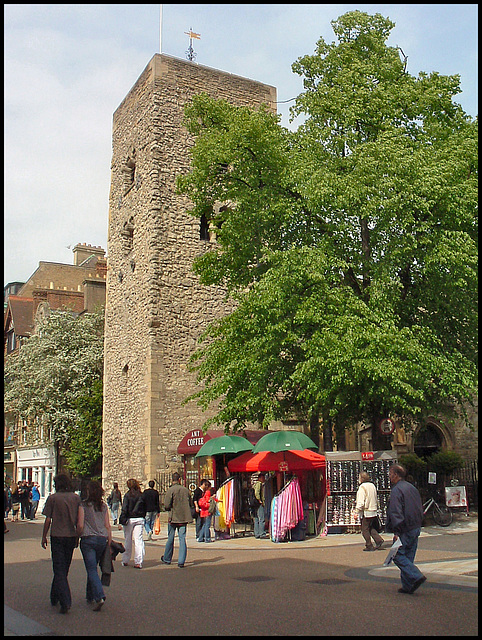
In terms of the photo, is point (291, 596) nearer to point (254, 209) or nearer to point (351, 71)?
point (254, 209)

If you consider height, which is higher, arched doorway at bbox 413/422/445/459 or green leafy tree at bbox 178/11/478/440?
green leafy tree at bbox 178/11/478/440

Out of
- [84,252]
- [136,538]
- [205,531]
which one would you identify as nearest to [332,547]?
[205,531]

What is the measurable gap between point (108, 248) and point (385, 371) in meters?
19.5

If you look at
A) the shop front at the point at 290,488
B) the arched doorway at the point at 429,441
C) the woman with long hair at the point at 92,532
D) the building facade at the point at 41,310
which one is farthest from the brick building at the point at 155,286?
the woman with long hair at the point at 92,532

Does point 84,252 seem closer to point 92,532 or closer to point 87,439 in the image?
point 87,439

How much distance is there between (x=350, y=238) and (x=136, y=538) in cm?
874

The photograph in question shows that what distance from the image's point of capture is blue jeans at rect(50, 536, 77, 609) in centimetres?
806

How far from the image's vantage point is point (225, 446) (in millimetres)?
19438

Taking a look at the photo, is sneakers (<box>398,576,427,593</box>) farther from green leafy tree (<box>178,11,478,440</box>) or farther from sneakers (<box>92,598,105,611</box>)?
green leafy tree (<box>178,11,478,440</box>)

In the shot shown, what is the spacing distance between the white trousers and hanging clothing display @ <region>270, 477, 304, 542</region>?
206 inches

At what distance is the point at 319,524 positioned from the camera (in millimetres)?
18656

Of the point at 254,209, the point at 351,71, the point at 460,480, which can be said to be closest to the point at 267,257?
the point at 254,209

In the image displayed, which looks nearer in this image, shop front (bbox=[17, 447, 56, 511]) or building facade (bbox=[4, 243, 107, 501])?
shop front (bbox=[17, 447, 56, 511])

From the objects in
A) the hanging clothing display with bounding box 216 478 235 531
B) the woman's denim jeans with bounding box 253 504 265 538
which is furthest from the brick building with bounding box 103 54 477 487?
the woman's denim jeans with bounding box 253 504 265 538
